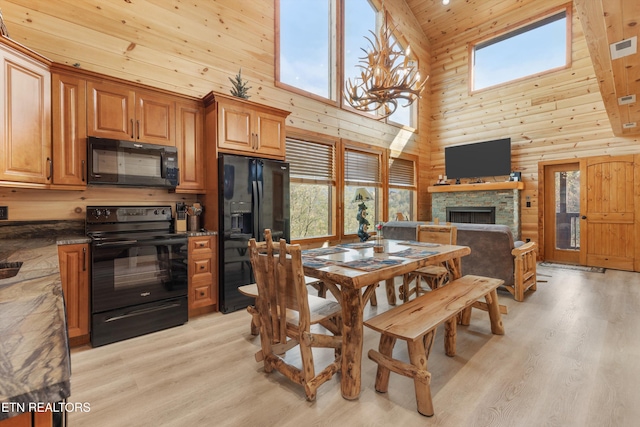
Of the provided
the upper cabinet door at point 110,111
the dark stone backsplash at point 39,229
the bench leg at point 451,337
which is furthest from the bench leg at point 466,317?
the dark stone backsplash at point 39,229

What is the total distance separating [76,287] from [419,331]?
2734 millimetres

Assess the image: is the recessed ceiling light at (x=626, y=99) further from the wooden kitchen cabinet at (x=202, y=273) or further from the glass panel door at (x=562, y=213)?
the wooden kitchen cabinet at (x=202, y=273)

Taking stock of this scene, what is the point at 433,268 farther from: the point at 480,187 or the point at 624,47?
the point at 480,187

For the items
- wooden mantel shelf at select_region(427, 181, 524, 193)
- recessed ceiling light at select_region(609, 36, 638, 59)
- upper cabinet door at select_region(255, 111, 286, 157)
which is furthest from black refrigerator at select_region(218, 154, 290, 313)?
wooden mantel shelf at select_region(427, 181, 524, 193)

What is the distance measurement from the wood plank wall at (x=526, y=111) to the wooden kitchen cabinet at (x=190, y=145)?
19.6ft

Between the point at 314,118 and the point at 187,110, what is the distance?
2.20 m

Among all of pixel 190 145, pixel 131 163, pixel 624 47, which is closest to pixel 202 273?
pixel 131 163

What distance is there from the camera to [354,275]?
1.87 metres

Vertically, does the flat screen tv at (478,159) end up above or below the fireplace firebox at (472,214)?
above

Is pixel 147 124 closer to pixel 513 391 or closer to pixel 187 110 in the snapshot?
pixel 187 110

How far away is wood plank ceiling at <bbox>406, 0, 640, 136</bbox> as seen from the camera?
1952mm

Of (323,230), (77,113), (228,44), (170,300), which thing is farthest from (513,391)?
(228,44)

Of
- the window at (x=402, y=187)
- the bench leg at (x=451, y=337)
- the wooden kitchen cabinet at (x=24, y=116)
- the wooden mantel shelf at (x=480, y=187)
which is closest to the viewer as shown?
the wooden kitchen cabinet at (x=24, y=116)

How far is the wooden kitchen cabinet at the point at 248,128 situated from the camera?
11.1 feet
